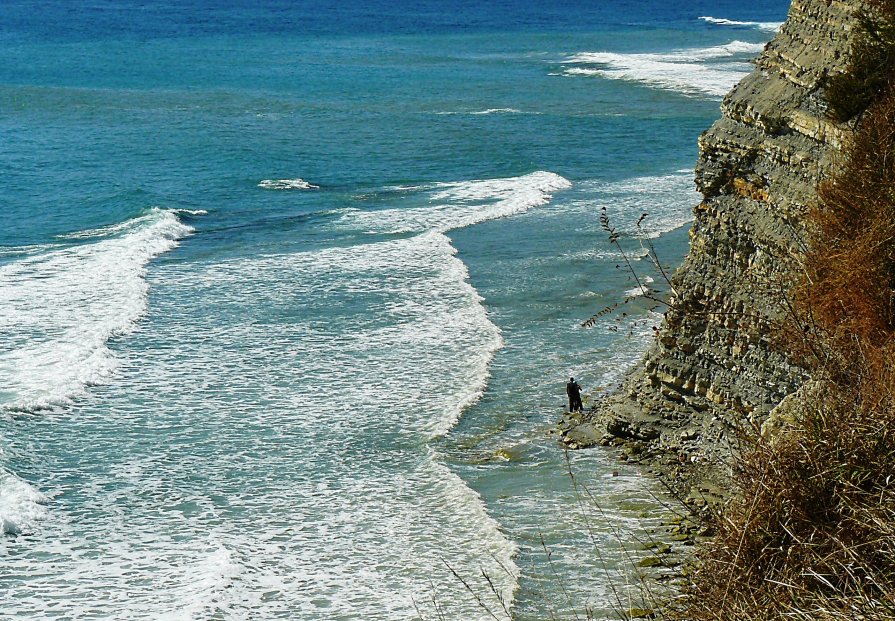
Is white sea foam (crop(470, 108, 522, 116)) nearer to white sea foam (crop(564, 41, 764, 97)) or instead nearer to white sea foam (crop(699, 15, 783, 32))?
white sea foam (crop(564, 41, 764, 97))

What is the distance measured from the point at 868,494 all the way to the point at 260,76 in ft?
231

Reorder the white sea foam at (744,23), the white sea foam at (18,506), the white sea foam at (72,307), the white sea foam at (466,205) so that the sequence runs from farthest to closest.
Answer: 1. the white sea foam at (744,23)
2. the white sea foam at (466,205)
3. the white sea foam at (72,307)
4. the white sea foam at (18,506)

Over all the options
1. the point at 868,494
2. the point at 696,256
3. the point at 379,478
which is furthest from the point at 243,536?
the point at 868,494

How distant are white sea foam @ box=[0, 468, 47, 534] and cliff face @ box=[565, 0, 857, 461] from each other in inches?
360

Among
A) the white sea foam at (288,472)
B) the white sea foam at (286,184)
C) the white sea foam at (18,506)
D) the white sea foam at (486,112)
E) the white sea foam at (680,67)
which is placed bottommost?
the white sea foam at (18,506)

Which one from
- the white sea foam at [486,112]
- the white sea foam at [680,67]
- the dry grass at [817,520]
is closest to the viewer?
the dry grass at [817,520]

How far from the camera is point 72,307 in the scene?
86.4 feet

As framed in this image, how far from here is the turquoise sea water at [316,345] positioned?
14.5 m

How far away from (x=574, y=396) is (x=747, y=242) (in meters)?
4.47

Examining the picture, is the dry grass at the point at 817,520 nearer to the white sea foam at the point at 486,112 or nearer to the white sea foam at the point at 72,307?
the white sea foam at the point at 72,307

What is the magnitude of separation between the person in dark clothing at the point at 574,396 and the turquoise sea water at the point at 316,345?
2.10 feet

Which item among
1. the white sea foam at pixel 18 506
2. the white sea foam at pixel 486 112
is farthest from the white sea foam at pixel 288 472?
the white sea foam at pixel 486 112

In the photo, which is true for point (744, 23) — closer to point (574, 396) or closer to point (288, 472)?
point (574, 396)

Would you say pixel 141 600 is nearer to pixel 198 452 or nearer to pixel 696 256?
pixel 198 452
